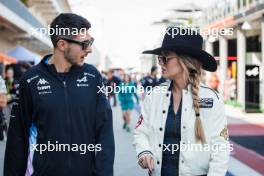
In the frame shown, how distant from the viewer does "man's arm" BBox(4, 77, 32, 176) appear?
326 cm

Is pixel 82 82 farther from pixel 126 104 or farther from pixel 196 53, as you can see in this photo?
pixel 126 104

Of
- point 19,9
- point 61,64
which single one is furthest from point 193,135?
point 19,9

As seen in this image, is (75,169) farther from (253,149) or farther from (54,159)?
(253,149)

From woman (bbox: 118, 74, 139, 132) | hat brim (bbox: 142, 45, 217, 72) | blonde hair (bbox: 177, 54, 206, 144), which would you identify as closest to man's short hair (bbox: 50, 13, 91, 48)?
hat brim (bbox: 142, 45, 217, 72)

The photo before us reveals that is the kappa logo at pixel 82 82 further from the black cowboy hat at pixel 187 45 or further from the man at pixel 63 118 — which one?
the black cowboy hat at pixel 187 45

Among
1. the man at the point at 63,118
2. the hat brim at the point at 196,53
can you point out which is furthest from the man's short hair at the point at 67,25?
the hat brim at the point at 196,53

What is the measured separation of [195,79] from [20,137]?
1.18 meters

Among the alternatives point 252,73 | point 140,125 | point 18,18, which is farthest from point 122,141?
point 18,18

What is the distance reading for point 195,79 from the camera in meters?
3.39

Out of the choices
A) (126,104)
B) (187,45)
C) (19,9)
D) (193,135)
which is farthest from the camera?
(19,9)

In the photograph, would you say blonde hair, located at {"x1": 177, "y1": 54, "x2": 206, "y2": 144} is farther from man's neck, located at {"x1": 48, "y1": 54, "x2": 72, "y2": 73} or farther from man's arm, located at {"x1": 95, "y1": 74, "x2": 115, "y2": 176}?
man's neck, located at {"x1": 48, "y1": 54, "x2": 72, "y2": 73}

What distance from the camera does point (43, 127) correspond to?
3201mm

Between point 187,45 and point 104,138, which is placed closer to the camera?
point 104,138

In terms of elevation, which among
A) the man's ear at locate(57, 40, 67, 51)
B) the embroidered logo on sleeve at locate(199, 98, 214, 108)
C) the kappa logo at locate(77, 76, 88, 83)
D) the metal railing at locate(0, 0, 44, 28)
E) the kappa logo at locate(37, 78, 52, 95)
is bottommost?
the embroidered logo on sleeve at locate(199, 98, 214, 108)
